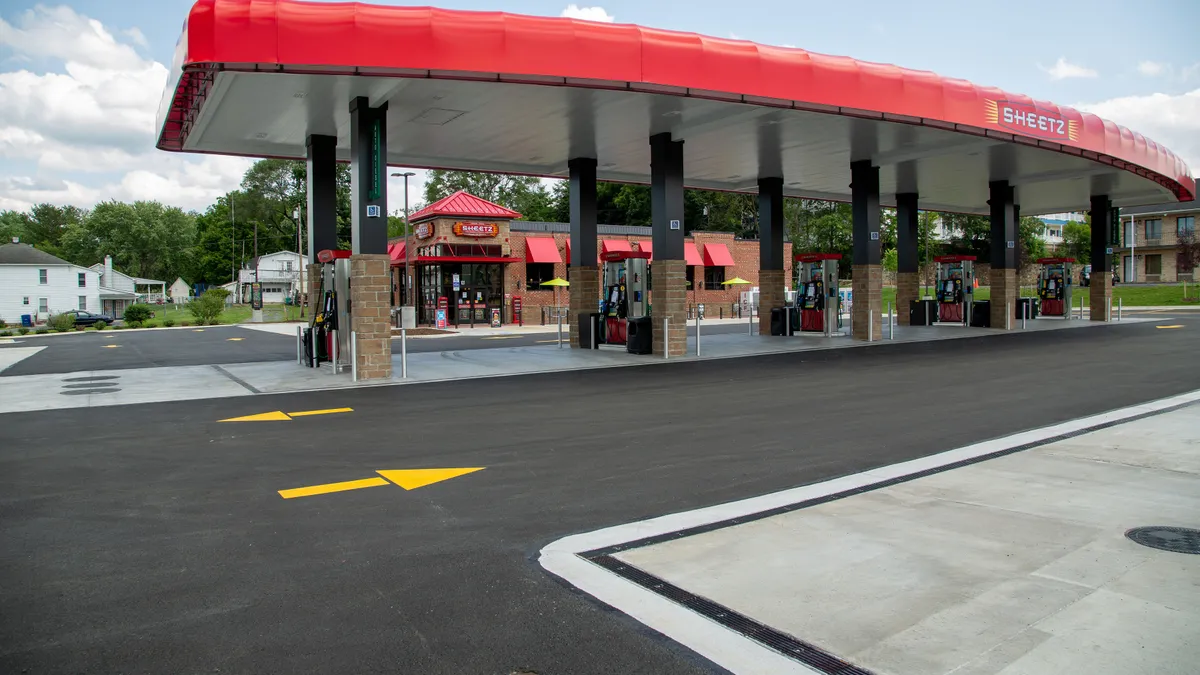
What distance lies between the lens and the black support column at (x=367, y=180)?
15.2 metres

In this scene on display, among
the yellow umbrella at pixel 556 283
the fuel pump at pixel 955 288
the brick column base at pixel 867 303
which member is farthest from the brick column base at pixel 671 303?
the yellow umbrella at pixel 556 283

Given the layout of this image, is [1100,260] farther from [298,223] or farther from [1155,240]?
[298,223]

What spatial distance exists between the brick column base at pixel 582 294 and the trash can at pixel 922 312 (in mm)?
16517

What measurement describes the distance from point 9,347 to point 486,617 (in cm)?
3257

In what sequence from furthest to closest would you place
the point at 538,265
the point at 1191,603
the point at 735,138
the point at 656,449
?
the point at 538,265 < the point at 735,138 < the point at 656,449 < the point at 1191,603

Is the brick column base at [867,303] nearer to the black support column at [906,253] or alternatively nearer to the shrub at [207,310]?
the black support column at [906,253]

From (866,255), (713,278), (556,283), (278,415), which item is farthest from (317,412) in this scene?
(713,278)

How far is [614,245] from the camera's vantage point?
4441 centimetres

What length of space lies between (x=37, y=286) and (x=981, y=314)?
Result: 6796 centimetres

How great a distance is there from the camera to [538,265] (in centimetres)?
4303

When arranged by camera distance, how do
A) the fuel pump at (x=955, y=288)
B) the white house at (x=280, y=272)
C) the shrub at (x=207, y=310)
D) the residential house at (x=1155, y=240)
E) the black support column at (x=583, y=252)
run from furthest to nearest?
the white house at (x=280, y=272)
the residential house at (x=1155, y=240)
the shrub at (x=207, y=310)
the fuel pump at (x=955, y=288)
the black support column at (x=583, y=252)

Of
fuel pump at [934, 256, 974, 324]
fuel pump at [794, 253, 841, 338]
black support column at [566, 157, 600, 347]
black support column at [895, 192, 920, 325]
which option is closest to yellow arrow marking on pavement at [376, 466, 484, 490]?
black support column at [566, 157, 600, 347]

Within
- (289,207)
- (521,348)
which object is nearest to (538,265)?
(521,348)

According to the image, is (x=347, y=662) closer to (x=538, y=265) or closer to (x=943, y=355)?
(x=943, y=355)
